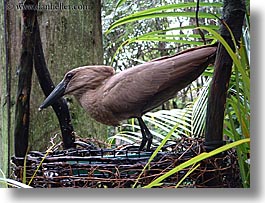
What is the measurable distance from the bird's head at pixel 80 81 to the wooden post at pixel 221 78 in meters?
0.23

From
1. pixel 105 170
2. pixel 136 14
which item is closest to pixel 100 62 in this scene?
pixel 136 14

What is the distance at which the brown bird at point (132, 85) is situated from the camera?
954mm

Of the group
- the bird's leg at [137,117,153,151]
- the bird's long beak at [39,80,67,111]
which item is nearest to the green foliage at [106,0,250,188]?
the bird's leg at [137,117,153,151]

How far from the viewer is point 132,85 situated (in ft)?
3.18

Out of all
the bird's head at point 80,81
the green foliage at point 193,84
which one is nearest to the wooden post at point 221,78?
the green foliage at point 193,84

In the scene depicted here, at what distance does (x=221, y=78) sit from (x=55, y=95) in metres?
0.37

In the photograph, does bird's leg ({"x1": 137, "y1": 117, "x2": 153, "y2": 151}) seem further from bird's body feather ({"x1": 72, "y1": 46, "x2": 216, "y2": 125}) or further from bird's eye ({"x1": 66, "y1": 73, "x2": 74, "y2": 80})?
bird's eye ({"x1": 66, "y1": 73, "x2": 74, "y2": 80})

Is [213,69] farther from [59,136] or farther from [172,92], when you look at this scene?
[59,136]

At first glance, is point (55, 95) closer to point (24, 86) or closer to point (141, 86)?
point (24, 86)

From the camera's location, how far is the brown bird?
37.6 inches

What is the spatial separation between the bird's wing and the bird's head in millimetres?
27

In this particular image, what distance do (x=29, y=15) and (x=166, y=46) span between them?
12.5 inches

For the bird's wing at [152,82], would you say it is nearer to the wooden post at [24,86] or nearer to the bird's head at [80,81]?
the bird's head at [80,81]

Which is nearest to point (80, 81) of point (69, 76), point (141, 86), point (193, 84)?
point (69, 76)
